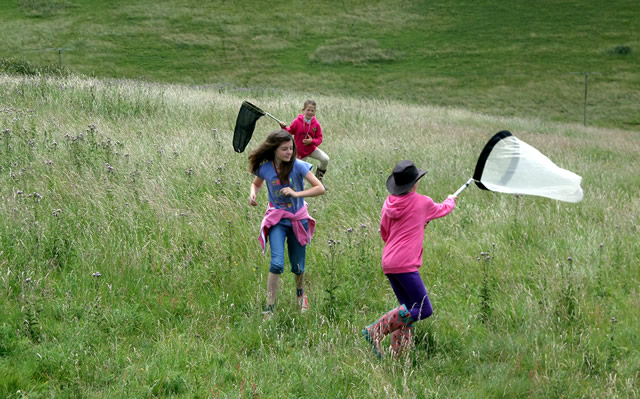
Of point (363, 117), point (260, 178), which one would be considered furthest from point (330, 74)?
point (260, 178)

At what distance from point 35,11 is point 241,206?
47.3m

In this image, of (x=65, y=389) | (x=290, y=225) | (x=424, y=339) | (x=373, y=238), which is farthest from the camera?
(x=373, y=238)

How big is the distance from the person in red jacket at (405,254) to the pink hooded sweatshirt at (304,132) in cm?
444

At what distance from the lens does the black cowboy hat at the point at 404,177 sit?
4.12 metres

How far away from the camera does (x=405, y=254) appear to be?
4137mm

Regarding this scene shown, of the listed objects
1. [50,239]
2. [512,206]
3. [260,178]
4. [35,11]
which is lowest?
[512,206]

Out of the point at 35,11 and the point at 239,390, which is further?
the point at 35,11

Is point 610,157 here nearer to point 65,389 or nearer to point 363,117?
point 363,117

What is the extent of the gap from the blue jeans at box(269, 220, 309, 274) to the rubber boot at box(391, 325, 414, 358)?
1.10m

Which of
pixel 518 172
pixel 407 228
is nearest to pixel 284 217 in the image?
pixel 407 228

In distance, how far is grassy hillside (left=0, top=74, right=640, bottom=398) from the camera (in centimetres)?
386

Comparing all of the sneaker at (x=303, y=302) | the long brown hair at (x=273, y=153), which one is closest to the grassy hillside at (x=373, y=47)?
the long brown hair at (x=273, y=153)

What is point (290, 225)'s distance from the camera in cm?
Result: 504

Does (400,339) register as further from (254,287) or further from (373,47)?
(373,47)
